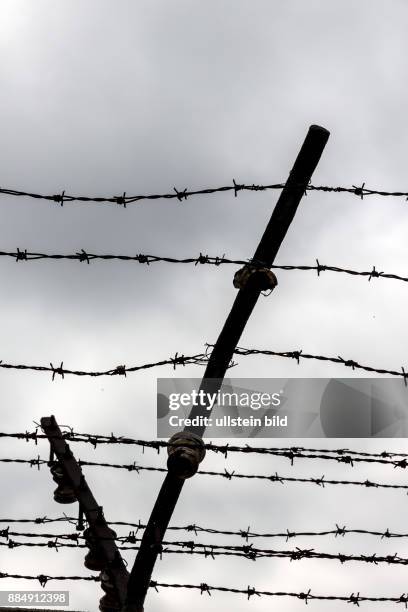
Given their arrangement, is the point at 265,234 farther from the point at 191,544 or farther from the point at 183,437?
the point at 191,544

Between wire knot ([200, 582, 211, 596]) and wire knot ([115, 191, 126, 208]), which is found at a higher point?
wire knot ([115, 191, 126, 208])

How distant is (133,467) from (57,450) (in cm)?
84

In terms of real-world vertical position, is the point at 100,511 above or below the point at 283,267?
below

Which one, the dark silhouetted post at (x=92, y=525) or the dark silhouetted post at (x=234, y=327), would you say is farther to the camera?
the dark silhouetted post at (x=92, y=525)

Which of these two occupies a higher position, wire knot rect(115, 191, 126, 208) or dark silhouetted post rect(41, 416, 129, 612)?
wire knot rect(115, 191, 126, 208)

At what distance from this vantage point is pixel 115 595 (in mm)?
4832

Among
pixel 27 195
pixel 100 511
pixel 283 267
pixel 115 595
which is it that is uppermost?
pixel 27 195

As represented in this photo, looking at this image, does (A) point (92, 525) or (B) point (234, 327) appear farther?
(A) point (92, 525)

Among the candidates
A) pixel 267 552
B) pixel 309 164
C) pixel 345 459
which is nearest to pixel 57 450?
pixel 267 552

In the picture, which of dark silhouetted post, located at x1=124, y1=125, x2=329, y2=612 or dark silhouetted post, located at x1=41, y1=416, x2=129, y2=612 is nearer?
dark silhouetted post, located at x1=124, y1=125, x2=329, y2=612

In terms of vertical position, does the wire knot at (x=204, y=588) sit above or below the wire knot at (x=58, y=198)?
below

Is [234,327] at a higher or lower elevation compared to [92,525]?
higher

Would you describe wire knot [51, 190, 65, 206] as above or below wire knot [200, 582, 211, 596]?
above

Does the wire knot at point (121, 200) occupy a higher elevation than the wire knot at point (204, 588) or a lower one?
higher
